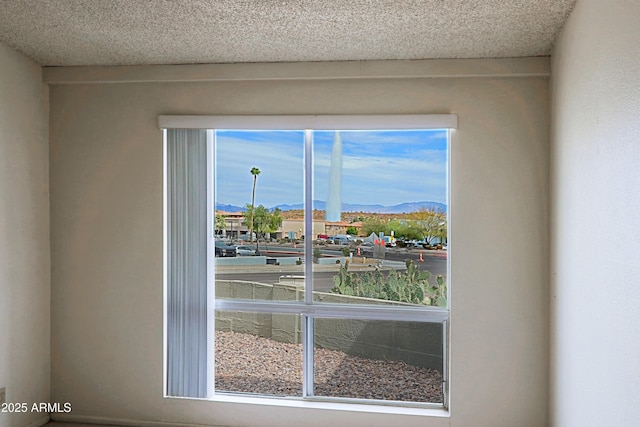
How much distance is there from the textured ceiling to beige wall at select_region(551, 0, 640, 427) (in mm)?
383

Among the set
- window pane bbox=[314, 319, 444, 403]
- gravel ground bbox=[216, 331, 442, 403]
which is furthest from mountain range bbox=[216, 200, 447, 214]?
gravel ground bbox=[216, 331, 442, 403]

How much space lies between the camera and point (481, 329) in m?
4.05

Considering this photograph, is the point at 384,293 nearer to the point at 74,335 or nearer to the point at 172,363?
the point at 172,363

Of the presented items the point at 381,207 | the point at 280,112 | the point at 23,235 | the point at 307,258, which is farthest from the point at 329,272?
the point at 23,235

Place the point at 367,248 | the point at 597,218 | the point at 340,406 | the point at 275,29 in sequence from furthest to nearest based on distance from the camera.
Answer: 1. the point at 367,248
2. the point at 340,406
3. the point at 275,29
4. the point at 597,218

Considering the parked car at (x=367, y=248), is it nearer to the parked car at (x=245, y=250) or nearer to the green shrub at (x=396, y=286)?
the green shrub at (x=396, y=286)

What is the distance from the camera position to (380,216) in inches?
169

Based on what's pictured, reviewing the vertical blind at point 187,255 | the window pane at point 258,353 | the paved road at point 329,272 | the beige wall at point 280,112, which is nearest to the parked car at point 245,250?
the paved road at point 329,272

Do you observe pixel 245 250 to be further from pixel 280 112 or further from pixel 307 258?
pixel 280 112

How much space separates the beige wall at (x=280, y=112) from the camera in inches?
158

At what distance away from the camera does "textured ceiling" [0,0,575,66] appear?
322cm

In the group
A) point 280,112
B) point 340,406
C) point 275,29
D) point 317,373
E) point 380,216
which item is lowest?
point 340,406

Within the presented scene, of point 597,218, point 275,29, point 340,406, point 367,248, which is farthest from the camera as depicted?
point 367,248

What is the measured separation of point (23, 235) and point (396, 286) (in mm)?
2629
